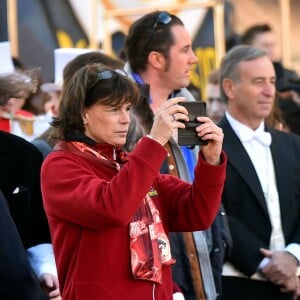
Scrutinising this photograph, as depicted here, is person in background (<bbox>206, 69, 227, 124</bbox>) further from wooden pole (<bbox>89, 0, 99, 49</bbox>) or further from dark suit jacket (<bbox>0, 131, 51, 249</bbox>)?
dark suit jacket (<bbox>0, 131, 51, 249</bbox>)

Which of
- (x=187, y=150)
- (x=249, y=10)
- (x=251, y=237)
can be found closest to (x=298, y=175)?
(x=251, y=237)

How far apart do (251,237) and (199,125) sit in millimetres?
1855

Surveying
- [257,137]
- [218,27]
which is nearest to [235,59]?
[257,137]

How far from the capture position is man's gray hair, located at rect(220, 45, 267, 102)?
5.83 m

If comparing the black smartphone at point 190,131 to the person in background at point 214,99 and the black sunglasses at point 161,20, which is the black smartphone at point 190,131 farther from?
the person in background at point 214,99

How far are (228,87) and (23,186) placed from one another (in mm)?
1826

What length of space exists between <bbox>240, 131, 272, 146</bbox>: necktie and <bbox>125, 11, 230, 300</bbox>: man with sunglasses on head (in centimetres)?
54

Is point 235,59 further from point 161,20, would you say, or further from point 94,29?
point 94,29

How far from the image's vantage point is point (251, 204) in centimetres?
544

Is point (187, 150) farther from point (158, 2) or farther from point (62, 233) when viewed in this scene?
point (158, 2)

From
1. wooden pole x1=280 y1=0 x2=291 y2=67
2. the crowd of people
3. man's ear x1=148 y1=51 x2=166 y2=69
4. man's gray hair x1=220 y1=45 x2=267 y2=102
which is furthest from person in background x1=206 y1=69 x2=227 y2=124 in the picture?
wooden pole x1=280 y1=0 x2=291 y2=67

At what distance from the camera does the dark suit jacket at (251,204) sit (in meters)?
5.39

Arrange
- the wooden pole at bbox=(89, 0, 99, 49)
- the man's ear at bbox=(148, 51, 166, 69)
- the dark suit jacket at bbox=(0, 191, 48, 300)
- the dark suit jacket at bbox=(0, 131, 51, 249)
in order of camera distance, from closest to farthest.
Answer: the dark suit jacket at bbox=(0, 191, 48, 300)
the dark suit jacket at bbox=(0, 131, 51, 249)
the man's ear at bbox=(148, 51, 166, 69)
the wooden pole at bbox=(89, 0, 99, 49)

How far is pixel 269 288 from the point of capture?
17.9 ft
